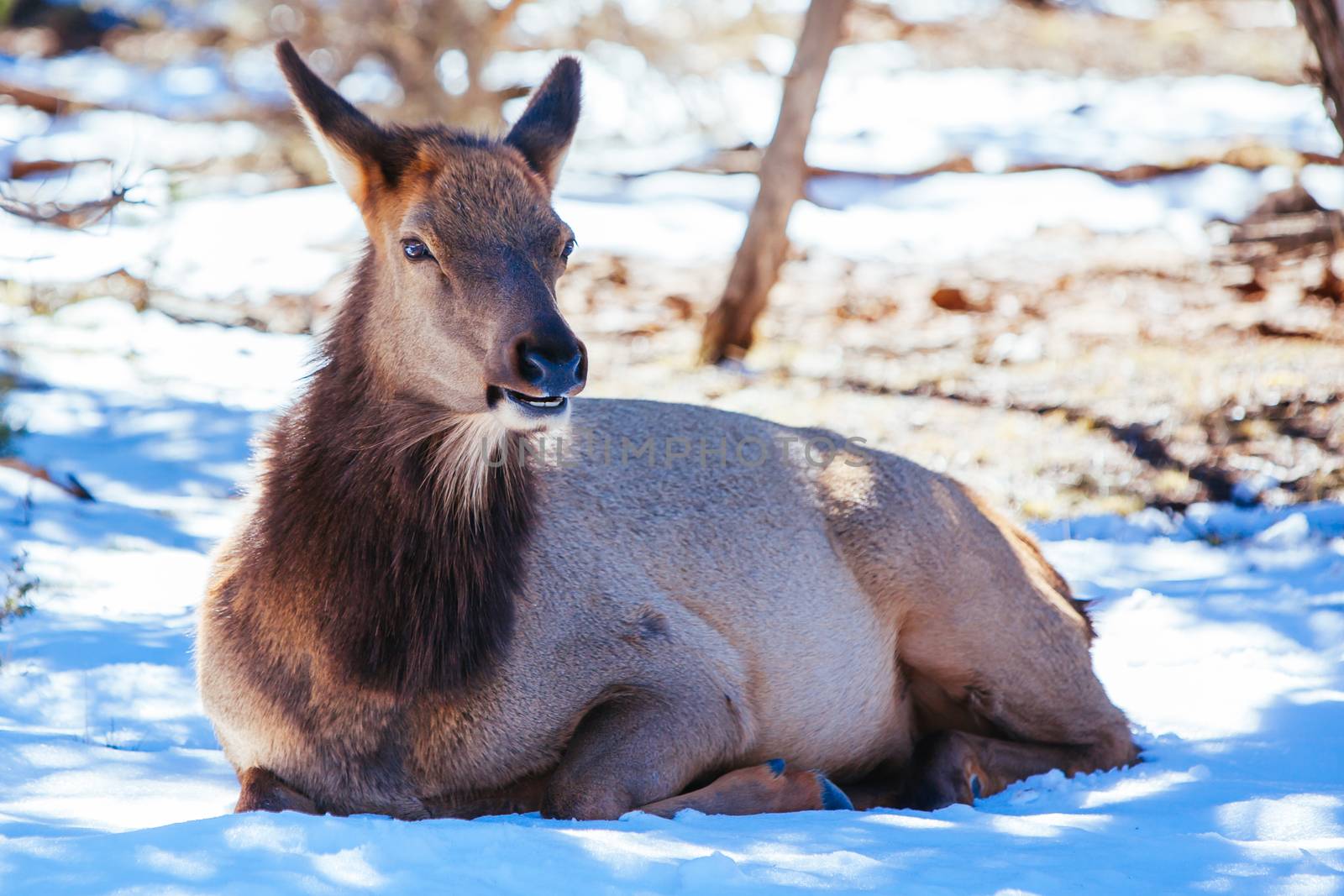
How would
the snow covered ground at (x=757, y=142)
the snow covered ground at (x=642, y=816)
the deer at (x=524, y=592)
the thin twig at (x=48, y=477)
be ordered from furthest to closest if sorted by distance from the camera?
the snow covered ground at (x=757, y=142) < the thin twig at (x=48, y=477) < the deer at (x=524, y=592) < the snow covered ground at (x=642, y=816)

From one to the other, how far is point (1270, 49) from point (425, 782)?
26.1m

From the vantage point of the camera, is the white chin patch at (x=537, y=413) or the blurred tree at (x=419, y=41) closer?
the white chin patch at (x=537, y=413)

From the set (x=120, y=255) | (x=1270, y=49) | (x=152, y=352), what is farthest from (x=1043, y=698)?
(x=1270, y=49)

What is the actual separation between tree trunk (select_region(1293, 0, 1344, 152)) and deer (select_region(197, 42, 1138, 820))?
16.2 feet

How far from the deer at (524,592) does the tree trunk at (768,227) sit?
7726 millimetres

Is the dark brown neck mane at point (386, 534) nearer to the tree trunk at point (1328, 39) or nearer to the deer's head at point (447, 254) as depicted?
the deer's head at point (447, 254)

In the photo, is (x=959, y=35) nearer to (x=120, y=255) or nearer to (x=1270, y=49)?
(x=1270, y=49)

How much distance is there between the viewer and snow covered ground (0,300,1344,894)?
342 cm

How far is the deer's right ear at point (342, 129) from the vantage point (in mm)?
4711

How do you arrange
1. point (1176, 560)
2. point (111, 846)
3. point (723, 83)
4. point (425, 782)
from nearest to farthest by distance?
1. point (111, 846)
2. point (425, 782)
3. point (1176, 560)
4. point (723, 83)

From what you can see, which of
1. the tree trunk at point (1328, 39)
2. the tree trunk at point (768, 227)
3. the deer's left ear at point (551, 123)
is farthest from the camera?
the tree trunk at point (768, 227)

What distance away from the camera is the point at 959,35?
93.6 feet

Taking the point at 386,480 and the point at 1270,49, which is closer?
the point at 386,480

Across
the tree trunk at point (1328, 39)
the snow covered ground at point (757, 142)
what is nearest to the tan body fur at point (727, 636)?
the tree trunk at point (1328, 39)
